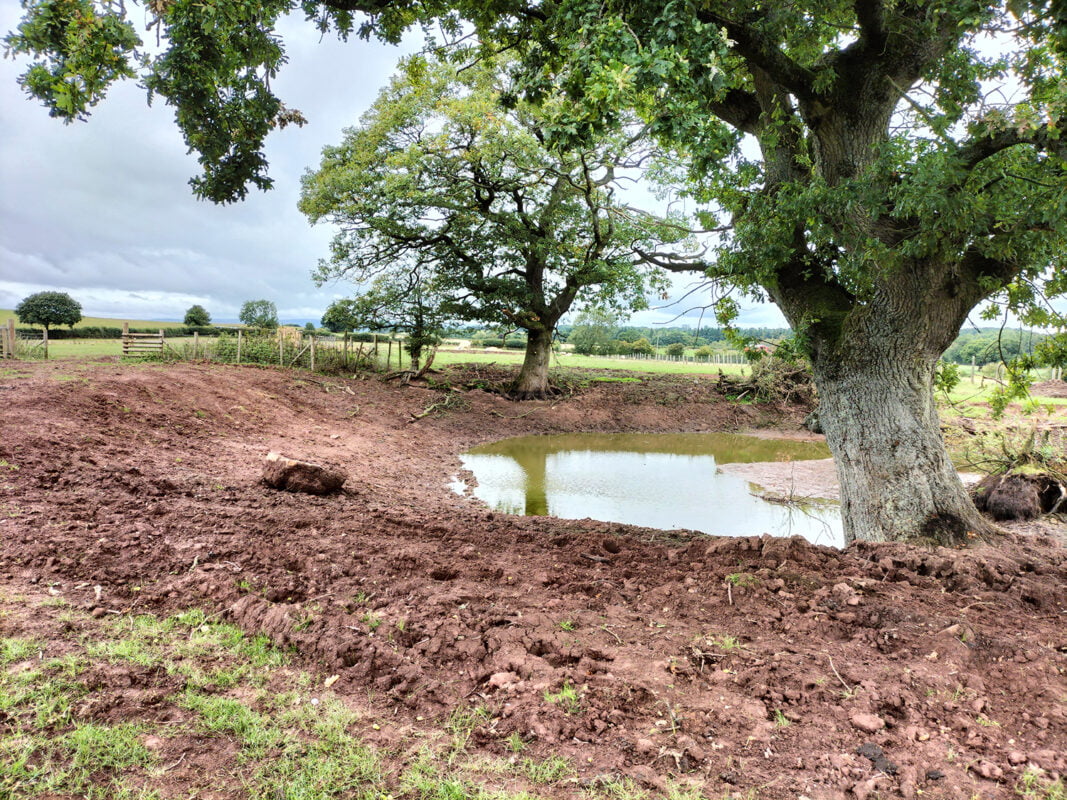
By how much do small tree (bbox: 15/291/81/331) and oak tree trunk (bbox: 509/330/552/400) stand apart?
65.7 ft

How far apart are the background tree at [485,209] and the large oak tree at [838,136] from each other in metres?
7.57

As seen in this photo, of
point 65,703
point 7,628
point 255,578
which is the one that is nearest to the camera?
point 65,703

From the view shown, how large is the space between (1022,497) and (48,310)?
3124 centimetres

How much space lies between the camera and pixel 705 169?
191 inches

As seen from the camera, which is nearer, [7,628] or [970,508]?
[7,628]

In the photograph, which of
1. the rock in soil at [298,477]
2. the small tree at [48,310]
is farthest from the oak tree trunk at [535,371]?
the small tree at [48,310]

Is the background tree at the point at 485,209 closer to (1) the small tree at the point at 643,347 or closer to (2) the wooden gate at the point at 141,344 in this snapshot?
(2) the wooden gate at the point at 141,344

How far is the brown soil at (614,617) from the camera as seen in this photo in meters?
2.27

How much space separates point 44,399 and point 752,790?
29.7 ft

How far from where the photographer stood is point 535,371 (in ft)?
58.0

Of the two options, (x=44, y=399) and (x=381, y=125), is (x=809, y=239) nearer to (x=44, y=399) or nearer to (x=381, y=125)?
(x=44, y=399)

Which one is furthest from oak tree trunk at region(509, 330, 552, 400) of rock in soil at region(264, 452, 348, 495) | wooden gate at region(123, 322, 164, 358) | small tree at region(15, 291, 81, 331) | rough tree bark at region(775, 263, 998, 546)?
small tree at region(15, 291, 81, 331)

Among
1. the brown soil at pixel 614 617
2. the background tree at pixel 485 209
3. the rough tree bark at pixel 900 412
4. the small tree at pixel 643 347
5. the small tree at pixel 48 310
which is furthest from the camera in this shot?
the small tree at pixel 643 347

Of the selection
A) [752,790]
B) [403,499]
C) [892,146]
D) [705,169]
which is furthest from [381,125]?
[752,790]
